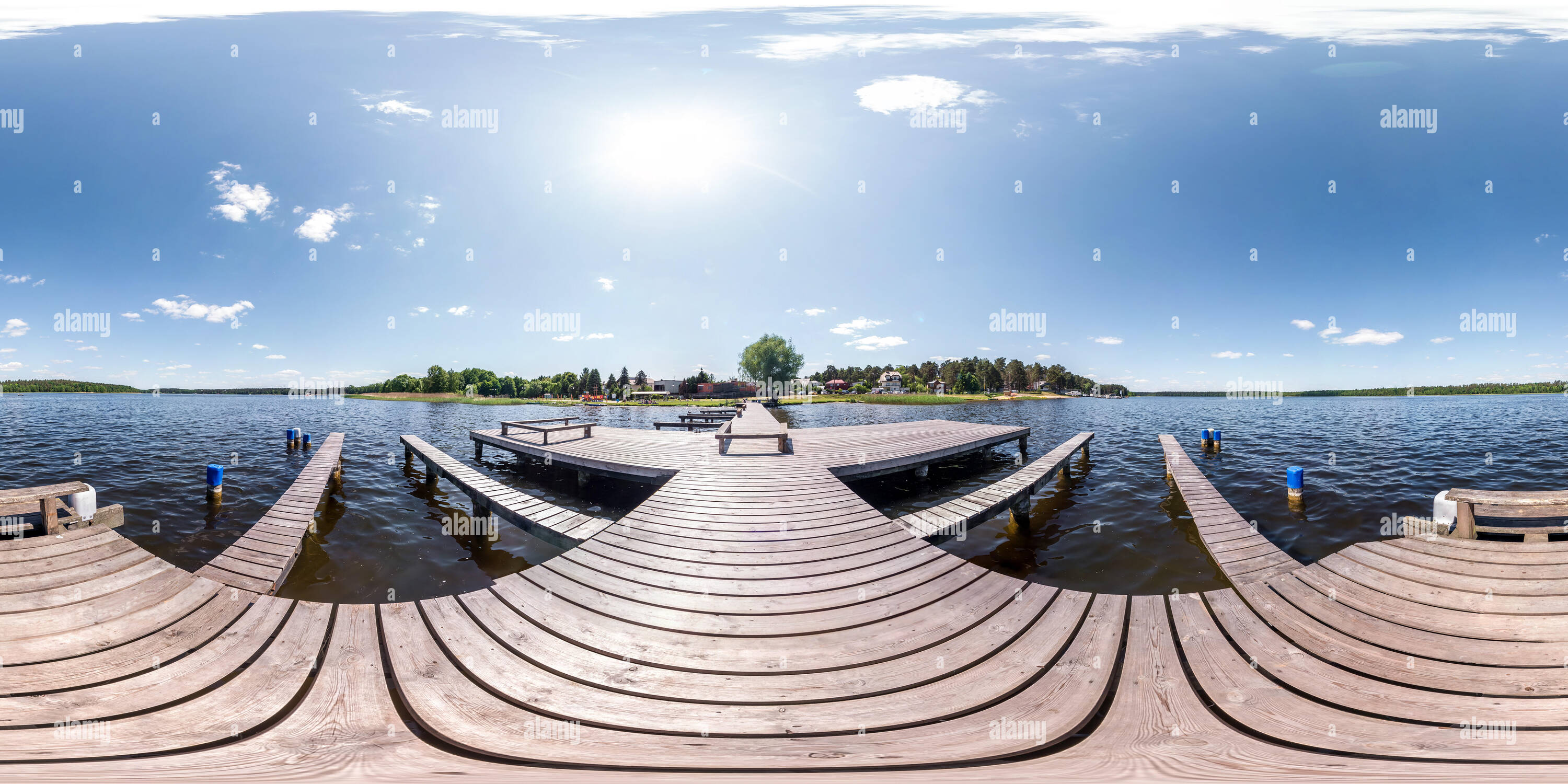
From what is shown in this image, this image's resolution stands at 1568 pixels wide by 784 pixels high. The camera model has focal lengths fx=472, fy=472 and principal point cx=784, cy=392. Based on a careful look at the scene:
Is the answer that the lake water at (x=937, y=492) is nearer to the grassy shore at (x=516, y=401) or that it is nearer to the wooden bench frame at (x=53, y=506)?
the wooden bench frame at (x=53, y=506)

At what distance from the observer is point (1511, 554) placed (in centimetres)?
446

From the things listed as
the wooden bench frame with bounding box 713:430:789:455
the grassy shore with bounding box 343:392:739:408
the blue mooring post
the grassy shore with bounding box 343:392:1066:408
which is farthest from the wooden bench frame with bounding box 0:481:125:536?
the grassy shore with bounding box 343:392:1066:408

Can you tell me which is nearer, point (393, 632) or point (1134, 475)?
point (393, 632)

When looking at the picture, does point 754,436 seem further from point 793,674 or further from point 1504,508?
point 1504,508

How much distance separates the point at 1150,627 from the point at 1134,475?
554 inches

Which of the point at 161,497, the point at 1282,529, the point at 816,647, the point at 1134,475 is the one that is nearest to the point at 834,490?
the point at 816,647

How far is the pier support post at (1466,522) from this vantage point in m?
4.92

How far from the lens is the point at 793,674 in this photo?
3.21 meters

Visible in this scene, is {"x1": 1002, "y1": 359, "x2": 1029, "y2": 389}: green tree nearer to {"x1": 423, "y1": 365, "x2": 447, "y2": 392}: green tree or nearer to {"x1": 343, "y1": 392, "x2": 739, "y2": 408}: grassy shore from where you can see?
{"x1": 343, "y1": 392, "x2": 739, "y2": 408}: grassy shore

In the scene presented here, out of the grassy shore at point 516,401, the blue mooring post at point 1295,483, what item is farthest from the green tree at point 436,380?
the blue mooring post at point 1295,483

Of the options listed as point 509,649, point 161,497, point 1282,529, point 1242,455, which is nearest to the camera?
point 509,649

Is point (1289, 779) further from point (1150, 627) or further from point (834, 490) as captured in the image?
point (834, 490)

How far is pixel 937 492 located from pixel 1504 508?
9408 mm

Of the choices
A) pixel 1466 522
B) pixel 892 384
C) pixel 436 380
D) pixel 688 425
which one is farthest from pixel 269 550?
pixel 436 380
